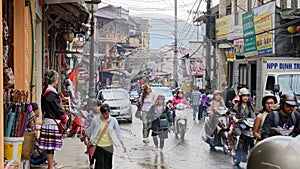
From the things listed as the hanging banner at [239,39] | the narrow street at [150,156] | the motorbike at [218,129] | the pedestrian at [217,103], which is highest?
the hanging banner at [239,39]

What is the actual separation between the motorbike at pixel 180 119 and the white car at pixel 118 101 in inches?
46.2

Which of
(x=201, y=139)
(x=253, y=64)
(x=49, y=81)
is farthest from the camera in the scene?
(x=253, y=64)

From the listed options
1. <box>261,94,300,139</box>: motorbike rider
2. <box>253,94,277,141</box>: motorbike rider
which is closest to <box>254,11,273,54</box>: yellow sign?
<box>253,94,277,141</box>: motorbike rider

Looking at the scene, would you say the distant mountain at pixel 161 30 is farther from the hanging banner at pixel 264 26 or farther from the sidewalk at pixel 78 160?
the hanging banner at pixel 264 26

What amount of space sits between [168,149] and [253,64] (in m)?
6.26

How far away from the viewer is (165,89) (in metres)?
9.09

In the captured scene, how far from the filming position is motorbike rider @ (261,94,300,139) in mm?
5945

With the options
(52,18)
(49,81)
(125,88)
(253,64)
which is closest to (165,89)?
(125,88)

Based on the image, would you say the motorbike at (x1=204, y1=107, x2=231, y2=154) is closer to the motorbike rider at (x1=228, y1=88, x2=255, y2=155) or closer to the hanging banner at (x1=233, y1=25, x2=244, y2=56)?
the motorbike rider at (x1=228, y1=88, x2=255, y2=155)

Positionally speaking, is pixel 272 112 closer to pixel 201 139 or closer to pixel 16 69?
pixel 16 69

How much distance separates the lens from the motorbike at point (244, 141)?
8.09 metres

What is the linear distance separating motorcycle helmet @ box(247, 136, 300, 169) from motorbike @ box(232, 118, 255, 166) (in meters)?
5.84

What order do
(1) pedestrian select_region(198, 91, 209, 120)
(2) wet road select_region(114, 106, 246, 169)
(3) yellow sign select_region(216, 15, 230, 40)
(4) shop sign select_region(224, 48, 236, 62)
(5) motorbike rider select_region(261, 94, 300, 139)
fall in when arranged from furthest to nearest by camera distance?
(3) yellow sign select_region(216, 15, 230, 40) < (4) shop sign select_region(224, 48, 236, 62) < (1) pedestrian select_region(198, 91, 209, 120) < (2) wet road select_region(114, 106, 246, 169) < (5) motorbike rider select_region(261, 94, 300, 139)

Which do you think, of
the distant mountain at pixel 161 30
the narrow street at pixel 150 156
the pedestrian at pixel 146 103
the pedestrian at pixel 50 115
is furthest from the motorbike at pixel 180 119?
the pedestrian at pixel 50 115
